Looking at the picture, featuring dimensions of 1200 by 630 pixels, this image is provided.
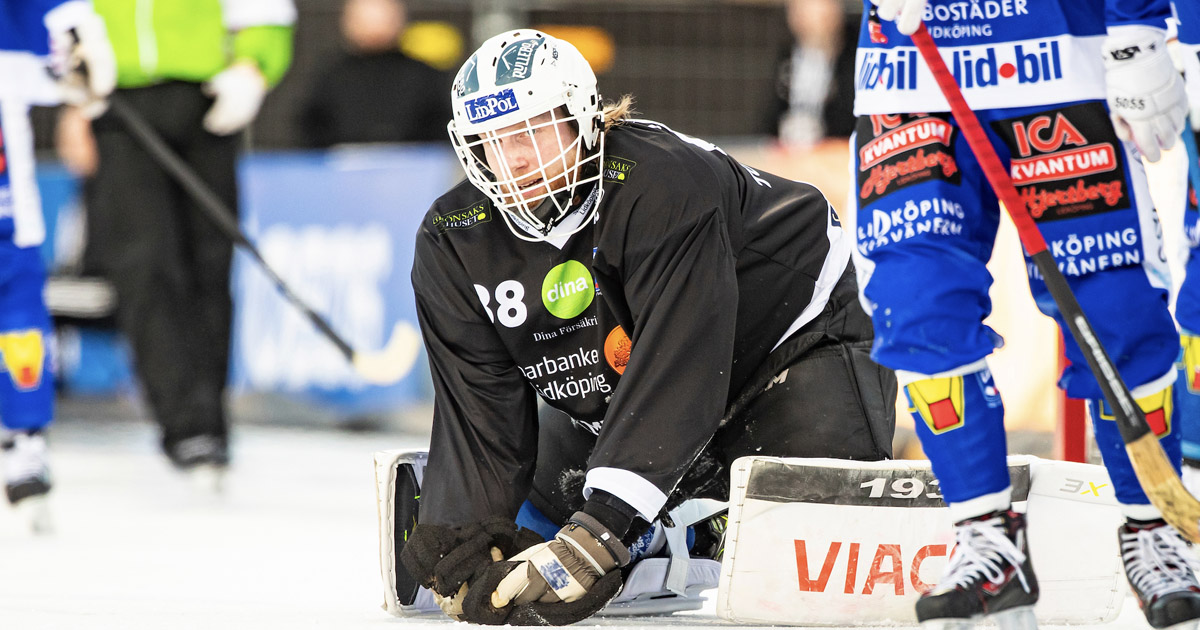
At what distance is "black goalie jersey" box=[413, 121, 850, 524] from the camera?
2303 millimetres

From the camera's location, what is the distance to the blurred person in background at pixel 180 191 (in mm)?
4555

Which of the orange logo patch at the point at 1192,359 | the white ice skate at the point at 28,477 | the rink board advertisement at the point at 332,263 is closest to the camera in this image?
the orange logo patch at the point at 1192,359

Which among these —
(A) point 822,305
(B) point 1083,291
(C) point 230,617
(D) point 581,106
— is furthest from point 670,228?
(C) point 230,617

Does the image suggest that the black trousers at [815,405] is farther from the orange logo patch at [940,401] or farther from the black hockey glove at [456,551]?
the orange logo patch at [940,401]

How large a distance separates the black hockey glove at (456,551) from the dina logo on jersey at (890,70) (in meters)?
0.96

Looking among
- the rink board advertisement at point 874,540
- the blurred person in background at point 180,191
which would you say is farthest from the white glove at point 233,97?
the rink board advertisement at point 874,540

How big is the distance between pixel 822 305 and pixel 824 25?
3.87 m

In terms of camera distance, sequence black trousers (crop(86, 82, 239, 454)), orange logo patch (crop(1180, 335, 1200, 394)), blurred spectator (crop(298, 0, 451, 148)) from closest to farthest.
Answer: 1. orange logo patch (crop(1180, 335, 1200, 394))
2. black trousers (crop(86, 82, 239, 454))
3. blurred spectator (crop(298, 0, 451, 148))

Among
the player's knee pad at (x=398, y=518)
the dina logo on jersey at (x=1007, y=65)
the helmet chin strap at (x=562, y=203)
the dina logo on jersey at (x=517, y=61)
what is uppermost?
the dina logo on jersey at (x=1007, y=65)

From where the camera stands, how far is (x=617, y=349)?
2543 millimetres

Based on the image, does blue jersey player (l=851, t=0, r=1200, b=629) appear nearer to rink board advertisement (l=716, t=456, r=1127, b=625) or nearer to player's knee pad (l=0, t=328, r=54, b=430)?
rink board advertisement (l=716, t=456, r=1127, b=625)

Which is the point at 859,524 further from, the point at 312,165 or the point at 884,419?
the point at 312,165

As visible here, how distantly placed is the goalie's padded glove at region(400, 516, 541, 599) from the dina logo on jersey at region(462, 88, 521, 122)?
2.26ft

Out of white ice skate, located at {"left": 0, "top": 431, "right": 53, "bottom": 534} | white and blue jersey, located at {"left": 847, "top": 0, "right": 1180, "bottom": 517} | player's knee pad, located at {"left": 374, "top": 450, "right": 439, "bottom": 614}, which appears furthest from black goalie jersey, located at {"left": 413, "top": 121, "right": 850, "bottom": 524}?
white ice skate, located at {"left": 0, "top": 431, "right": 53, "bottom": 534}
